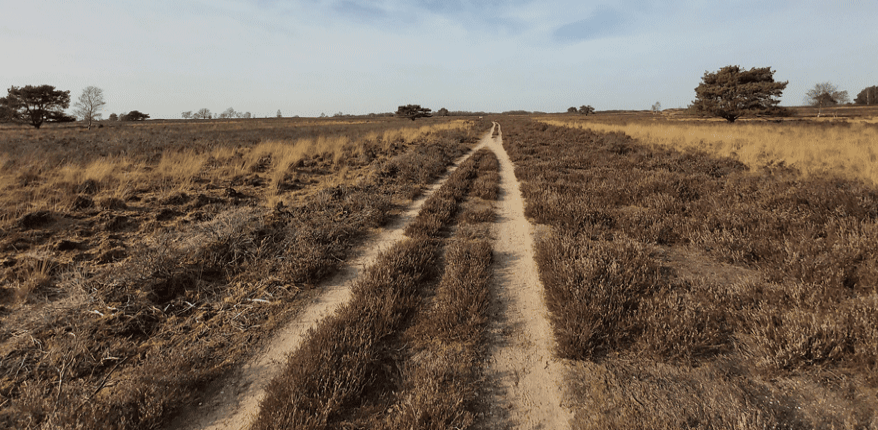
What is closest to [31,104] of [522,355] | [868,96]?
[522,355]

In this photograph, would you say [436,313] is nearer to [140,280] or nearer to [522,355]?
[522,355]

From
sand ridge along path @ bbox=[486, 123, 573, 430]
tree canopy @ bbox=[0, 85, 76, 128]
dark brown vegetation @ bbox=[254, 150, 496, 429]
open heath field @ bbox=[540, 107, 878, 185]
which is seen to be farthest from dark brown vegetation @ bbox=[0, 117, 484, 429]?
tree canopy @ bbox=[0, 85, 76, 128]

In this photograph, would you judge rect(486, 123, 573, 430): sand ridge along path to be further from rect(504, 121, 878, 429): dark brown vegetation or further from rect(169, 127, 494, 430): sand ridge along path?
rect(169, 127, 494, 430): sand ridge along path

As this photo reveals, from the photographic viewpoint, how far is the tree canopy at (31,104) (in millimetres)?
37594

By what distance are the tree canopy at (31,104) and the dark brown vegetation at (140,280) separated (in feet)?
164

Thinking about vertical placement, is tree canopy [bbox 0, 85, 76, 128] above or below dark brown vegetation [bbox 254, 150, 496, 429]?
above

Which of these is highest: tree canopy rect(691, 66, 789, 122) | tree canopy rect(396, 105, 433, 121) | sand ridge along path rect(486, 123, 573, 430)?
tree canopy rect(396, 105, 433, 121)

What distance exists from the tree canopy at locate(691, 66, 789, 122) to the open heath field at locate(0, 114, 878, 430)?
30440mm

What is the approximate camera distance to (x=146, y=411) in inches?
84.7

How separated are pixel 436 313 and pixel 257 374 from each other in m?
1.72

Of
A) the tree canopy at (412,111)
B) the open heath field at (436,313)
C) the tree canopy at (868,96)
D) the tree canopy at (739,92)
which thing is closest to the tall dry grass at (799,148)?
the open heath field at (436,313)

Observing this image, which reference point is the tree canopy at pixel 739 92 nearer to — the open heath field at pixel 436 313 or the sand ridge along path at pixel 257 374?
the open heath field at pixel 436 313

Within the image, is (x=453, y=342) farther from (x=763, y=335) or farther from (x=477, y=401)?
(x=763, y=335)

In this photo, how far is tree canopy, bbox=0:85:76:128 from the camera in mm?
37594
